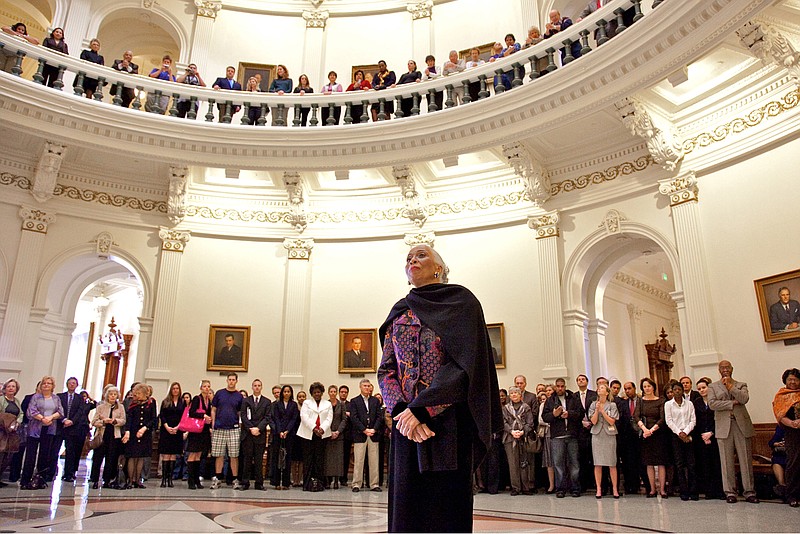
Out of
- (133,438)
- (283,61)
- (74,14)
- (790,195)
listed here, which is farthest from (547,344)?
(74,14)

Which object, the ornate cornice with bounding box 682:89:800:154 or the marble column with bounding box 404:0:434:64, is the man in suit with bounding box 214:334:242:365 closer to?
the marble column with bounding box 404:0:434:64

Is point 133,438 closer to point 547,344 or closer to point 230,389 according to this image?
point 230,389

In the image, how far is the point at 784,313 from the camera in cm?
936

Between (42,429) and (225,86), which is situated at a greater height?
(225,86)

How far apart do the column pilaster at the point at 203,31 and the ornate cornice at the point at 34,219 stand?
522 cm

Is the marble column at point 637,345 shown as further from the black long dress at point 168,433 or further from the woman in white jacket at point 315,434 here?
the black long dress at point 168,433

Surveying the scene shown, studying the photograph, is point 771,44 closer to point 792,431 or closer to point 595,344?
point 792,431

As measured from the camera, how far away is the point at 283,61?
16438 mm

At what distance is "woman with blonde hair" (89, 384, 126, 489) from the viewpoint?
32.5 feet

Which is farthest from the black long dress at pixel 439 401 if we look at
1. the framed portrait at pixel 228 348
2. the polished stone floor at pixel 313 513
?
the framed portrait at pixel 228 348

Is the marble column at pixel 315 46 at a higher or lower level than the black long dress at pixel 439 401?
higher

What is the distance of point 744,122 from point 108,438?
36.2 feet

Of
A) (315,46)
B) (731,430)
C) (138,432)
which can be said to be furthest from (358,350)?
(315,46)

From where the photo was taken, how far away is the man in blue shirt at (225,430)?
1034cm
